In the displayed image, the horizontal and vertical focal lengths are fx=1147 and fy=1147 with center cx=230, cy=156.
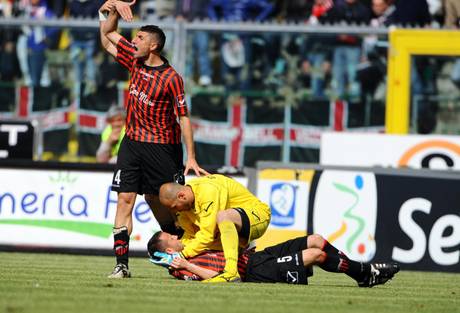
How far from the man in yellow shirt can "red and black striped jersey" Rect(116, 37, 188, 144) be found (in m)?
0.75

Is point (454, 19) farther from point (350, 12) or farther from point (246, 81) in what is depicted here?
point (246, 81)

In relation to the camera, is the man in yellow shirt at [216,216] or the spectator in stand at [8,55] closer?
the man in yellow shirt at [216,216]

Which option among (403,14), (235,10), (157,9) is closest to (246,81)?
(235,10)

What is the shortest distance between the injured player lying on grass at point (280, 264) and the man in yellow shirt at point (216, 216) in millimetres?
104

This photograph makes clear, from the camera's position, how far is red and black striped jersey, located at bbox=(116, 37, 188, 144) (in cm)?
1094

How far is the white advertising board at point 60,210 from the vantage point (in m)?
14.5

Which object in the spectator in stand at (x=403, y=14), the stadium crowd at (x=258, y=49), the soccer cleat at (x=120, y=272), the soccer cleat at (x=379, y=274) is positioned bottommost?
the soccer cleat at (x=120, y=272)

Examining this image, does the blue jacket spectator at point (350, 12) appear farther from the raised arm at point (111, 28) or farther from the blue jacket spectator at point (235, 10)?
the raised arm at point (111, 28)

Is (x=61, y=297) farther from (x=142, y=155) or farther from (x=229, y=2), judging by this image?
(x=229, y=2)

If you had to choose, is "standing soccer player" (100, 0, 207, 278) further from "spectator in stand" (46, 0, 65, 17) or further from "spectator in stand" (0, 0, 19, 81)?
"spectator in stand" (46, 0, 65, 17)

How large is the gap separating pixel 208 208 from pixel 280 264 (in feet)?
2.70

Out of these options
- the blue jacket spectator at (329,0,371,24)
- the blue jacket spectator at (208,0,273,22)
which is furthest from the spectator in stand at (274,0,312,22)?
the blue jacket spectator at (329,0,371,24)

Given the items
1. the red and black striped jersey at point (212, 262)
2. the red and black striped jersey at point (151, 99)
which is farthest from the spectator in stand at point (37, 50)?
the red and black striped jersey at point (212, 262)

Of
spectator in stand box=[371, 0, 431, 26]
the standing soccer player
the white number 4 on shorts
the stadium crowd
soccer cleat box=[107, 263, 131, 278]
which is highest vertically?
spectator in stand box=[371, 0, 431, 26]
